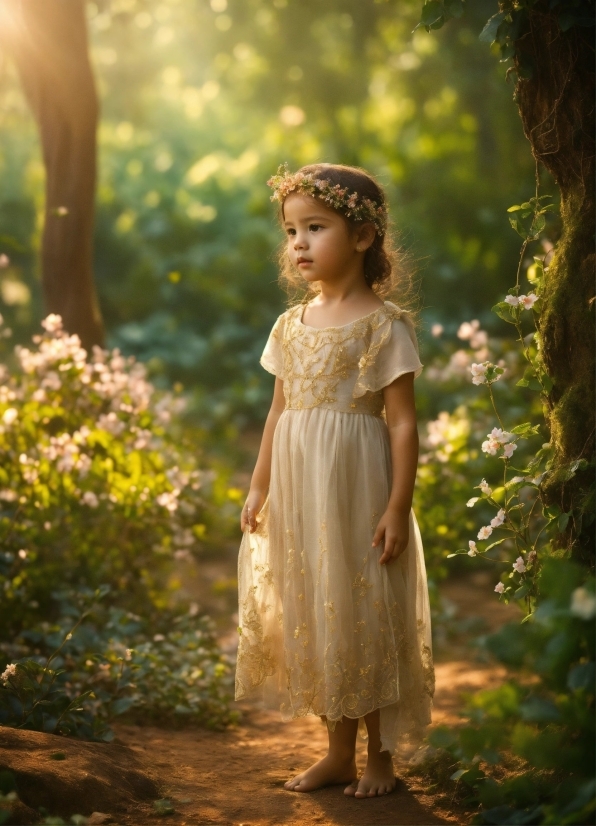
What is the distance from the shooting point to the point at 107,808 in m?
2.54

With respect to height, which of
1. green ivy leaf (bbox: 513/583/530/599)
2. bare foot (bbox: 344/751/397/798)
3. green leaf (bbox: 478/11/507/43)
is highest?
green leaf (bbox: 478/11/507/43)

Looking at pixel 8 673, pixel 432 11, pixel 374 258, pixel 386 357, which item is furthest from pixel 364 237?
pixel 8 673

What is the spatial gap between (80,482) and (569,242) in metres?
2.57

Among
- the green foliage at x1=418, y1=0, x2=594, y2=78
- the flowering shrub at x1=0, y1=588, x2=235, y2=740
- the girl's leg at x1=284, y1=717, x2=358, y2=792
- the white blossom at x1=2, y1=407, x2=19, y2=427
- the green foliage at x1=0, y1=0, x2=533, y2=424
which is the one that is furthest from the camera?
the green foliage at x1=0, y1=0, x2=533, y2=424

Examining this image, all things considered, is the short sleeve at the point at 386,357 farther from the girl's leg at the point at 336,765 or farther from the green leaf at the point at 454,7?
the girl's leg at the point at 336,765

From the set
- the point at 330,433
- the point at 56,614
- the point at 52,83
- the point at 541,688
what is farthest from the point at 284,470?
the point at 52,83

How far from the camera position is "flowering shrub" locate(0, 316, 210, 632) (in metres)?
4.05

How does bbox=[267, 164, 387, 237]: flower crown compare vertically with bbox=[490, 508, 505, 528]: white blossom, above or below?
above

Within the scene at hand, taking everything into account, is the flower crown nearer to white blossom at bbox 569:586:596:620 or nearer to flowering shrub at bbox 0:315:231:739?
white blossom at bbox 569:586:596:620

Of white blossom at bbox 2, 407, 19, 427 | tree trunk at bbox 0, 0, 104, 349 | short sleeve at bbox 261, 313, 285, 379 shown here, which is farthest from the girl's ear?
tree trunk at bbox 0, 0, 104, 349

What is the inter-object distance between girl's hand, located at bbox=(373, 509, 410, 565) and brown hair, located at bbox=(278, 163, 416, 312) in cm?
77

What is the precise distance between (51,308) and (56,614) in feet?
5.23

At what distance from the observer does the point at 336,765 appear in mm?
2863

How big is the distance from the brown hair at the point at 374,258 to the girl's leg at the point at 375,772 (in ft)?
4.42
